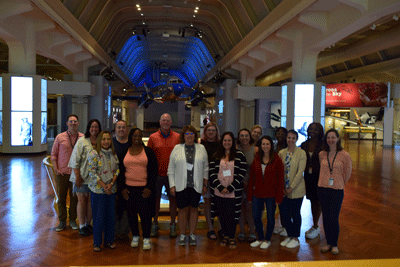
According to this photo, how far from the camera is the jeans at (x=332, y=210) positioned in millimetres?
3668

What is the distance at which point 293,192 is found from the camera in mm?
3869

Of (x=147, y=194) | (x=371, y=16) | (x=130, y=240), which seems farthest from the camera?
(x=371, y=16)

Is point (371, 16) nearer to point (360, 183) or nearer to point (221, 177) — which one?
point (360, 183)

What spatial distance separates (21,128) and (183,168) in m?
10.5

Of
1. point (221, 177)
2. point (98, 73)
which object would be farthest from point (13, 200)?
point (98, 73)

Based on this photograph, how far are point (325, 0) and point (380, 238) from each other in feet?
21.1

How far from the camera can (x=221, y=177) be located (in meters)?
3.82

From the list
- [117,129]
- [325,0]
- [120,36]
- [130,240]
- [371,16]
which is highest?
[120,36]

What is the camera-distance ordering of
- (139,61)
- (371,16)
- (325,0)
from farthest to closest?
1. (139,61)
2. (325,0)
3. (371,16)

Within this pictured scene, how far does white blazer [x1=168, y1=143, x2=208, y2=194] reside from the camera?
12.6 ft

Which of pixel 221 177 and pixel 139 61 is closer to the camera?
pixel 221 177

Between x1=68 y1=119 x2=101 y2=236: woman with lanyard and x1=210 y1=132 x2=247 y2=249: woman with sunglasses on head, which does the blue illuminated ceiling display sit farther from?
x1=210 y1=132 x2=247 y2=249: woman with sunglasses on head

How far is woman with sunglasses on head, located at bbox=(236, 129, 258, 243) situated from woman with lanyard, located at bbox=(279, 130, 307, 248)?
0.43 metres

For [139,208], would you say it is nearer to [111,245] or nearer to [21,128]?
[111,245]
